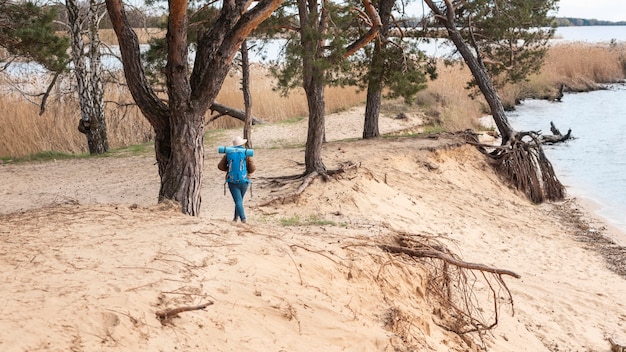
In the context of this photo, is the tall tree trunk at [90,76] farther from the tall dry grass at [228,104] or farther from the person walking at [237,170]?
the person walking at [237,170]

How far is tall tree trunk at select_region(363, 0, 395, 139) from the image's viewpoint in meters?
14.6

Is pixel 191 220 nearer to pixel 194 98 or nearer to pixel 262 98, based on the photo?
pixel 194 98

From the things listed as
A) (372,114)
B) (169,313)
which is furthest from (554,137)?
(169,313)

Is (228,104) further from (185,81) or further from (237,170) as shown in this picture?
(185,81)

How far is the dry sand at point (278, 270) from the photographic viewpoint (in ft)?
16.0

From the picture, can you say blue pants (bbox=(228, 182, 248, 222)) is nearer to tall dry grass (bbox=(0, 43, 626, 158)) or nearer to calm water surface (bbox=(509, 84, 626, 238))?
tall dry grass (bbox=(0, 43, 626, 158))

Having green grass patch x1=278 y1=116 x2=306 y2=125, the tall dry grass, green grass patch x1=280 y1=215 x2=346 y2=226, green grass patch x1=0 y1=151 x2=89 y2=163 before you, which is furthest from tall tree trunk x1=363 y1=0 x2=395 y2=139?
green grass patch x1=0 y1=151 x2=89 y2=163

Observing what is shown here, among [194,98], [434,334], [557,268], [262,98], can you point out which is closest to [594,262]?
[557,268]

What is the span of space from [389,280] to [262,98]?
54.5 ft

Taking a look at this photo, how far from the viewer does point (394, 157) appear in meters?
14.8

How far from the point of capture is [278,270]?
6.20 m

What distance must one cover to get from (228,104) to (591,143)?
12.4 metres

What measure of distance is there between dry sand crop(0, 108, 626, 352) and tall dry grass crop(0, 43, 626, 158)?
3964mm

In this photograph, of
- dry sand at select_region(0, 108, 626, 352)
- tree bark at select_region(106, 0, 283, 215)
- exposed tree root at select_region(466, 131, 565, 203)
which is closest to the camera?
dry sand at select_region(0, 108, 626, 352)
